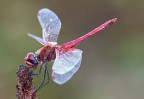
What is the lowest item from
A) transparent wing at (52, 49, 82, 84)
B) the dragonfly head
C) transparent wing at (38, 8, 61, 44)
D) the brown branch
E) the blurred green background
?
the brown branch

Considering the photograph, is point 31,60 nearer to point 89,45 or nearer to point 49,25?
point 49,25

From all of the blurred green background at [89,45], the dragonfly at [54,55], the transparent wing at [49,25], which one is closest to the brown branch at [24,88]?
the dragonfly at [54,55]

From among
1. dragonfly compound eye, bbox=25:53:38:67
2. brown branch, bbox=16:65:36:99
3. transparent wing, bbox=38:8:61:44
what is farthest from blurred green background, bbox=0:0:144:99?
brown branch, bbox=16:65:36:99

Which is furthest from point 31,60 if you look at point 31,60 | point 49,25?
point 49,25

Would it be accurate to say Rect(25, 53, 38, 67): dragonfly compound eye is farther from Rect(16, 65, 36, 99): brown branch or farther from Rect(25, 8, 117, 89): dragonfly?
Rect(16, 65, 36, 99): brown branch

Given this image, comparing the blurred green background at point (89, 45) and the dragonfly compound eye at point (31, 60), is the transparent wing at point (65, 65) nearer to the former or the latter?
the dragonfly compound eye at point (31, 60)

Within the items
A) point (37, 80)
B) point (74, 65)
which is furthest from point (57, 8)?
point (74, 65)

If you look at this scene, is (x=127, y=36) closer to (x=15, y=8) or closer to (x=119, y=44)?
(x=119, y=44)

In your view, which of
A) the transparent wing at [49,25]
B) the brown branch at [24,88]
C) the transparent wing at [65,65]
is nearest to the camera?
the brown branch at [24,88]
